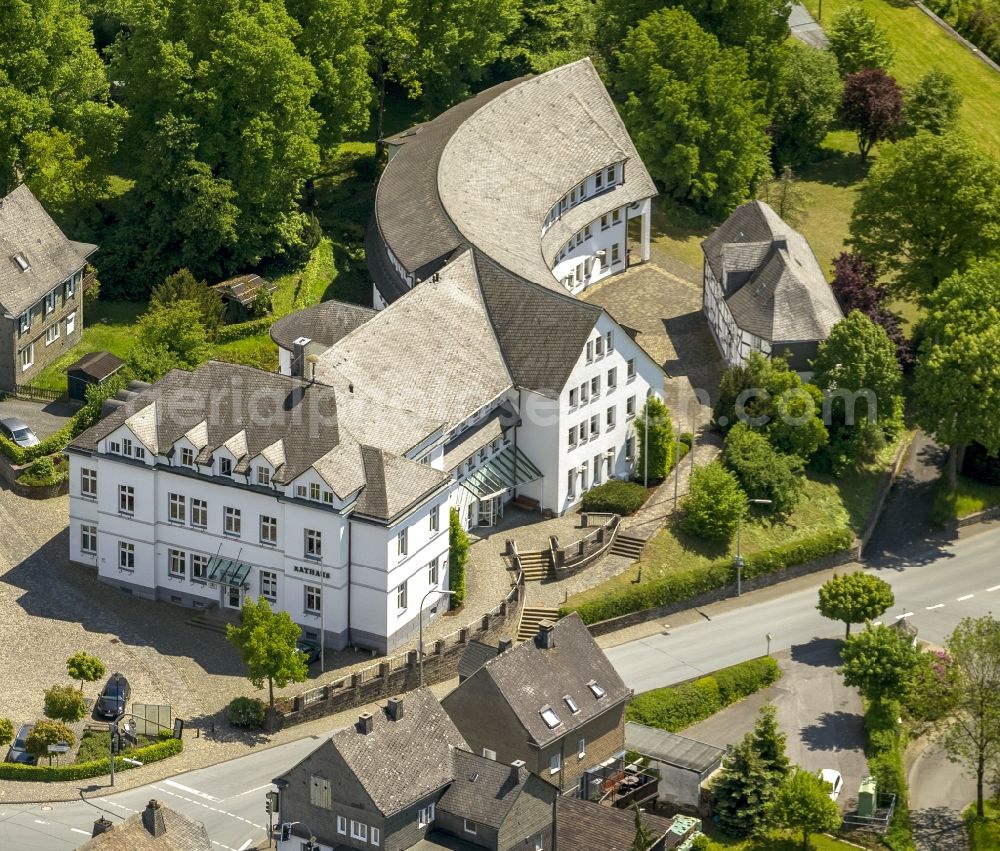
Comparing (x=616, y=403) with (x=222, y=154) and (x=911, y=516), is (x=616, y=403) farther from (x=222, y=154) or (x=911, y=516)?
(x=222, y=154)

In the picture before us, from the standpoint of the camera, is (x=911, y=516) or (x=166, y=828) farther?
(x=911, y=516)

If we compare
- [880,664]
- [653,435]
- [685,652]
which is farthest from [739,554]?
[880,664]

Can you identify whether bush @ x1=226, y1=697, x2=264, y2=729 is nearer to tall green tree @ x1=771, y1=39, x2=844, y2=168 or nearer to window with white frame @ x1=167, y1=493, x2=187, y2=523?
window with white frame @ x1=167, y1=493, x2=187, y2=523

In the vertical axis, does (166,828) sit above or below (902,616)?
above

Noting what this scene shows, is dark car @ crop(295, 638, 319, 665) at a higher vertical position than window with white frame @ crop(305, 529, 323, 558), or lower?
lower

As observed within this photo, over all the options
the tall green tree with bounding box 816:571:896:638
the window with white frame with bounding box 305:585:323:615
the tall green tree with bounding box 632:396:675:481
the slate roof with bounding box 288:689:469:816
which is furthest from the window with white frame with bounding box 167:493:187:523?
the tall green tree with bounding box 816:571:896:638

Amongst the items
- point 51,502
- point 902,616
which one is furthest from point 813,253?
point 51,502

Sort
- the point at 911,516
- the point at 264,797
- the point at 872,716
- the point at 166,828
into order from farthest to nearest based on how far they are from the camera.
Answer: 1. the point at 911,516
2. the point at 872,716
3. the point at 264,797
4. the point at 166,828
